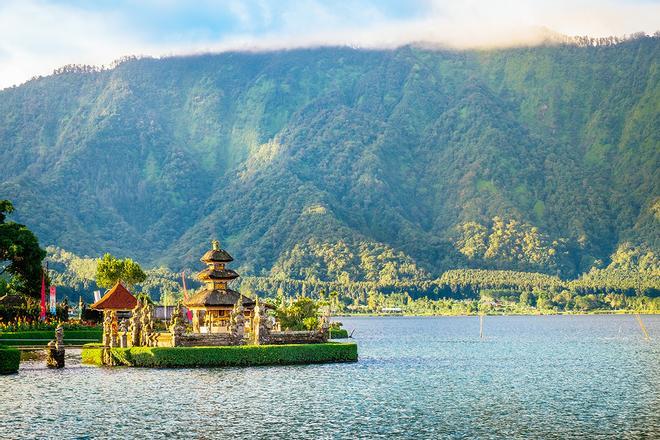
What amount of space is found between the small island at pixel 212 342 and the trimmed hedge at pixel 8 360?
36.3 feet

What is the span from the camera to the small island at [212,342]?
320ft

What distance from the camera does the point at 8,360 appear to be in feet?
296

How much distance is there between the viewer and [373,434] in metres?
60.3

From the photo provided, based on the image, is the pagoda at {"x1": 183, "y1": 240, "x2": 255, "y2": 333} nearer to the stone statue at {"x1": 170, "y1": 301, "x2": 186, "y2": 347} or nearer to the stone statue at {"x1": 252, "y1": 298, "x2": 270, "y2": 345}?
the stone statue at {"x1": 252, "y1": 298, "x2": 270, "y2": 345}

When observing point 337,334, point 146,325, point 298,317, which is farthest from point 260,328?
point 337,334

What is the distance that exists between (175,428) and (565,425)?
2323cm

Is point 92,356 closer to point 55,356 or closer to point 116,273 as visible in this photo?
point 55,356

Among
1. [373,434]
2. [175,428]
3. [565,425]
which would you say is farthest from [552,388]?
[175,428]

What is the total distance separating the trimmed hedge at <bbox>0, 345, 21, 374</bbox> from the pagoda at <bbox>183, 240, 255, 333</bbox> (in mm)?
23474

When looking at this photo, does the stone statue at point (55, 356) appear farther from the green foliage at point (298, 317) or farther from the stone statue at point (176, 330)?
the green foliage at point (298, 317)

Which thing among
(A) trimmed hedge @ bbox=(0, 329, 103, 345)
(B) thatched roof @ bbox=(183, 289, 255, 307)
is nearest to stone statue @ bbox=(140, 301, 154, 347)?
(B) thatched roof @ bbox=(183, 289, 255, 307)

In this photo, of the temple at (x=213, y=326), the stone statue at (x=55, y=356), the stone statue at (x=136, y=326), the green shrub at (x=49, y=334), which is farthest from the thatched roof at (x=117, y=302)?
the stone statue at (x=55, y=356)

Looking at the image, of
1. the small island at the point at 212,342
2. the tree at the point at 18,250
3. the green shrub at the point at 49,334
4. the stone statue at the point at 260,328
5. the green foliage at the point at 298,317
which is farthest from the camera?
the green foliage at the point at 298,317

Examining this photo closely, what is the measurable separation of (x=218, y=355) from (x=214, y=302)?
15.2 metres
